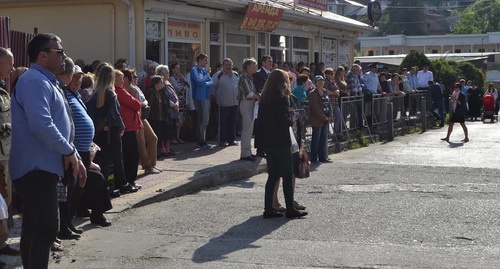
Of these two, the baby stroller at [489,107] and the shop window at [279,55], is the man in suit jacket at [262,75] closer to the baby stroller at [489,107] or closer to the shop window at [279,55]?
the shop window at [279,55]

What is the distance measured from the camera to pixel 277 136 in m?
9.65

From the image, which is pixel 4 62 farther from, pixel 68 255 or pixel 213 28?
pixel 213 28

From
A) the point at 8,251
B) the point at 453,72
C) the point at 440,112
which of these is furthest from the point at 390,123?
the point at 8,251

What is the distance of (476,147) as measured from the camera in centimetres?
1953

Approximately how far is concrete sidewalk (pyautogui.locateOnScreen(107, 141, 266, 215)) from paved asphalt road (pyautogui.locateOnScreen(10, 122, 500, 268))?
0.58 feet

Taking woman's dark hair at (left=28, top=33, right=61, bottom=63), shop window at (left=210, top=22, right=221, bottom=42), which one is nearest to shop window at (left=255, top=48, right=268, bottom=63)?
shop window at (left=210, top=22, right=221, bottom=42)

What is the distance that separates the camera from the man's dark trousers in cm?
588

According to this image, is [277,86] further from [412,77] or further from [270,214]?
[412,77]

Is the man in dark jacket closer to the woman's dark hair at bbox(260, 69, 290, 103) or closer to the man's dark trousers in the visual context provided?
the woman's dark hair at bbox(260, 69, 290, 103)

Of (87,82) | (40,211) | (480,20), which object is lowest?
(40,211)

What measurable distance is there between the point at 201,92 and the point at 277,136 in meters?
6.71

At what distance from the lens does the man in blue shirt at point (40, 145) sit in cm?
580

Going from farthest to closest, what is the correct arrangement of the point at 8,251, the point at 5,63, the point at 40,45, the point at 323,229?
the point at 323,229 → the point at 8,251 → the point at 5,63 → the point at 40,45

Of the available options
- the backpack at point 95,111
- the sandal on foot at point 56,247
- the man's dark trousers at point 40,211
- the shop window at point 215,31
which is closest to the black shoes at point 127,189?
the backpack at point 95,111
